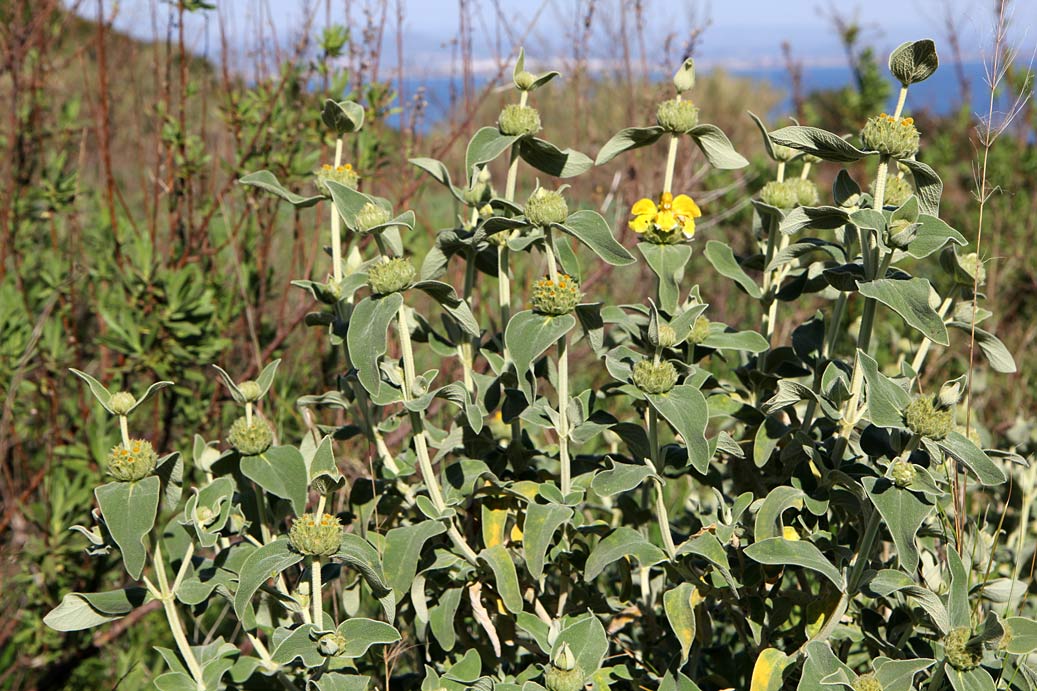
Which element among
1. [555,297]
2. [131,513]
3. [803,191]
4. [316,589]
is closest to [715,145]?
[803,191]

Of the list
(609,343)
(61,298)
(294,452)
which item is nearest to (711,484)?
(609,343)

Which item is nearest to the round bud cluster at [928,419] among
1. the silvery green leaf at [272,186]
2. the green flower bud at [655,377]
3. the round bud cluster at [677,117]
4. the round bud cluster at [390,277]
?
the green flower bud at [655,377]

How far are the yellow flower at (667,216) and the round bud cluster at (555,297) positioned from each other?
19cm

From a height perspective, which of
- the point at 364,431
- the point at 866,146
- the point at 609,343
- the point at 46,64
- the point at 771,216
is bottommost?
the point at 364,431

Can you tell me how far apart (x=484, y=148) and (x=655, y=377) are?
0.51m

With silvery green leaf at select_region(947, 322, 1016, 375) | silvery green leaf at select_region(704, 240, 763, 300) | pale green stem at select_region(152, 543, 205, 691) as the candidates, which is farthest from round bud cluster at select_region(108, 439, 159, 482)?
silvery green leaf at select_region(947, 322, 1016, 375)

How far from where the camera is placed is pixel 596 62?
4.22 metres

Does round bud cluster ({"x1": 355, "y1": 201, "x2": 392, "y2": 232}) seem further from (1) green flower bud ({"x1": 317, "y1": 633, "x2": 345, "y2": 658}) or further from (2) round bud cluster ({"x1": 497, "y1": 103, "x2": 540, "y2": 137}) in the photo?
(1) green flower bud ({"x1": 317, "y1": 633, "x2": 345, "y2": 658})

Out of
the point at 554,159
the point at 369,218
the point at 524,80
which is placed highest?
the point at 524,80

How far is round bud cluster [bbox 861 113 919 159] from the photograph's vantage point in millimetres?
1400

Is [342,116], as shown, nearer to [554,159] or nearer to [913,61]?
[554,159]

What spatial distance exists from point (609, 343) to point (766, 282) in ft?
1.15

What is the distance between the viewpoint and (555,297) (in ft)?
5.12

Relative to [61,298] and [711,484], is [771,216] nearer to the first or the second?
[711,484]
